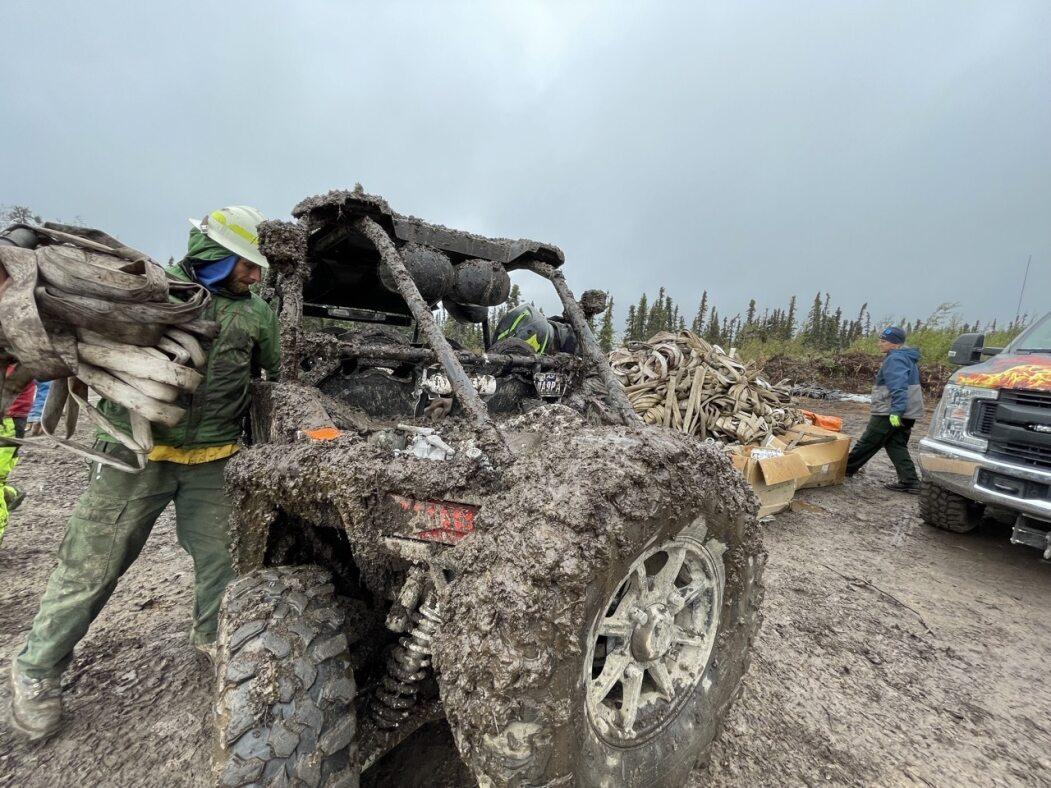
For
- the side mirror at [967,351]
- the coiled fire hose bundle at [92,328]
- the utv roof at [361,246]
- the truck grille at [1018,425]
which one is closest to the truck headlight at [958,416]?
the truck grille at [1018,425]

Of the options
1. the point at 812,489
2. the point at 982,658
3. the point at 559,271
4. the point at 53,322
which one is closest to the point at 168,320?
the point at 53,322

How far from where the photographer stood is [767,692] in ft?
7.75

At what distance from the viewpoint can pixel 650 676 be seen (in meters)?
1.61

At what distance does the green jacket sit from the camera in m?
2.25

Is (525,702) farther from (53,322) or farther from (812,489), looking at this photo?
(812,489)

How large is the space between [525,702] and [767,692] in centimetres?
184

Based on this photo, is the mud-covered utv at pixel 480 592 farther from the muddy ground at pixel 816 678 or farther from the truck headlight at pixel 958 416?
the truck headlight at pixel 958 416

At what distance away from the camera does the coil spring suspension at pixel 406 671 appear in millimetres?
1479

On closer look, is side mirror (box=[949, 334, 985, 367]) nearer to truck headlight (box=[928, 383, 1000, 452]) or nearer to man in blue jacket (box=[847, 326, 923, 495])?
truck headlight (box=[928, 383, 1000, 452])

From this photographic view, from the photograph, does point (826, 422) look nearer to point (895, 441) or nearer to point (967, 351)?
point (895, 441)

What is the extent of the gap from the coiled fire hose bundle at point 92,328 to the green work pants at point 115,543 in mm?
350

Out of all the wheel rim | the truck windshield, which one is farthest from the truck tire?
the truck windshield

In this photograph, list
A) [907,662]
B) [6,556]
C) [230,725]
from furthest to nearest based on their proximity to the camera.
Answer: [6,556] < [907,662] < [230,725]

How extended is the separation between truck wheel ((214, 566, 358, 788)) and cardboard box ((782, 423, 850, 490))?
5.07 meters
